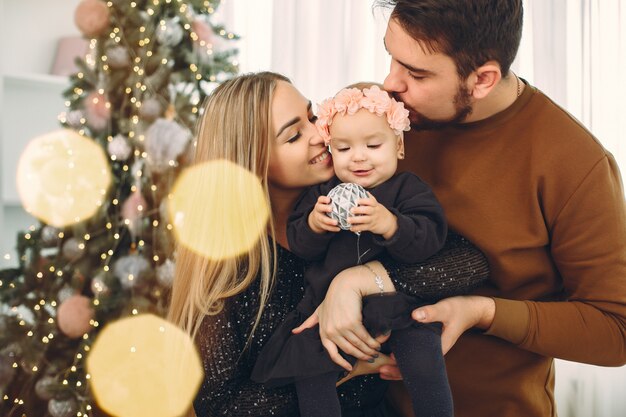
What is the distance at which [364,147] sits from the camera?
5.38 feet

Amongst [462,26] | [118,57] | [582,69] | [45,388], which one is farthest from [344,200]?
[582,69]

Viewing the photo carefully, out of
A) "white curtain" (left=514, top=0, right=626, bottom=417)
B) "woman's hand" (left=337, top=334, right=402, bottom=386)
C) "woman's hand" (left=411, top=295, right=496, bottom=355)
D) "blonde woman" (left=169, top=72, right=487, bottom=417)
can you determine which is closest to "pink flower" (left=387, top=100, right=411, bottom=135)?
"blonde woman" (left=169, top=72, right=487, bottom=417)

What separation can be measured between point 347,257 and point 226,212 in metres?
0.39

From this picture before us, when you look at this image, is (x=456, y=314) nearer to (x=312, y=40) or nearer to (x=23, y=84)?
(x=312, y=40)

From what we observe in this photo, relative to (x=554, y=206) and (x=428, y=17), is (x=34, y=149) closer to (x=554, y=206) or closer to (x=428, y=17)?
(x=428, y=17)

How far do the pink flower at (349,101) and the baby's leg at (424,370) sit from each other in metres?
0.56

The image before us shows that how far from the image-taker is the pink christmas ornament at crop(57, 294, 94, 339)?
310 cm

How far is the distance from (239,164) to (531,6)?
2.93 m

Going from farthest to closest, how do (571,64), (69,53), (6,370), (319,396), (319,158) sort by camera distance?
(571,64) < (69,53) < (6,370) < (319,158) < (319,396)

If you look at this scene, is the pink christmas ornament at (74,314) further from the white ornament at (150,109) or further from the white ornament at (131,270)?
the white ornament at (150,109)

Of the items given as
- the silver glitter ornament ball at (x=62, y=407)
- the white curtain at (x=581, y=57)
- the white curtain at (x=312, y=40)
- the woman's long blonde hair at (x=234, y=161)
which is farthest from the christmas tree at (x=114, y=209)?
the white curtain at (x=581, y=57)

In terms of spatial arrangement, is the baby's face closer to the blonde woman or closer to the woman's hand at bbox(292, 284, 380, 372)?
the blonde woman

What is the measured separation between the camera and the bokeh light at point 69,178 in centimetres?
316

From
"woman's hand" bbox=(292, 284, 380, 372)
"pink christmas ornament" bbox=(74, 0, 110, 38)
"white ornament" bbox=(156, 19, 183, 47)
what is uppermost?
"pink christmas ornament" bbox=(74, 0, 110, 38)
